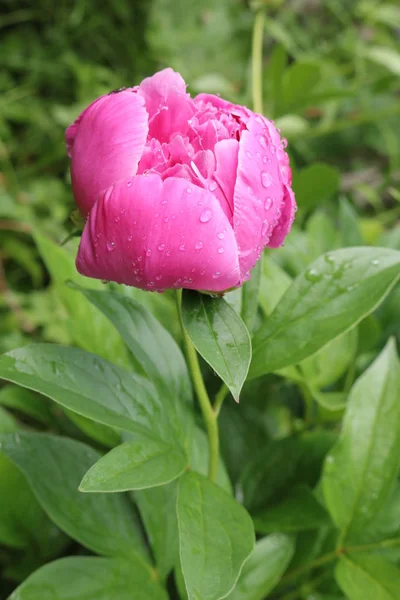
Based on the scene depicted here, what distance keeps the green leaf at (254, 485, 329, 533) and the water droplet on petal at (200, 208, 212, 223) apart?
0.31 meters

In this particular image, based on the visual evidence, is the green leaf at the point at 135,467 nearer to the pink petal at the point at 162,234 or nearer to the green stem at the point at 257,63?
the pink petal at the point at 162,234

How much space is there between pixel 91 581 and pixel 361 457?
25 cm

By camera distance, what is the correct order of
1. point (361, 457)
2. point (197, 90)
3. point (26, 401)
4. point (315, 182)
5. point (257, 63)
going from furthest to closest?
point (197, 90) < point (257, 63) < point (315, 182) < point (26, 401) < point (361, 457)

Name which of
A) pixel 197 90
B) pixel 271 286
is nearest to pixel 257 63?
pixel 197 90

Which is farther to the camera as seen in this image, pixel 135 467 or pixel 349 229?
pixel 349 229

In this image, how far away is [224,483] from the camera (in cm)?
53

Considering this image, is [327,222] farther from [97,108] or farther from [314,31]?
[314,31]

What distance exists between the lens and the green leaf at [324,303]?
0.44 meters

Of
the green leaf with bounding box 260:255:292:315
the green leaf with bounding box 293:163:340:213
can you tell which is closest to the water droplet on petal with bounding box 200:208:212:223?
the green leaf with bounding box 260:255:292:315

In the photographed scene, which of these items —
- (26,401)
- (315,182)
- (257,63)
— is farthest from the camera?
(257,63)

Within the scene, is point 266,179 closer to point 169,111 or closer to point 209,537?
point 169,111

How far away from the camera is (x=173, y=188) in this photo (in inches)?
13.1

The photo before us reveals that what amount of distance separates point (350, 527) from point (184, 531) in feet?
0.72

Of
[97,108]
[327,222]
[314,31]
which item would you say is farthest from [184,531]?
[314,31]
